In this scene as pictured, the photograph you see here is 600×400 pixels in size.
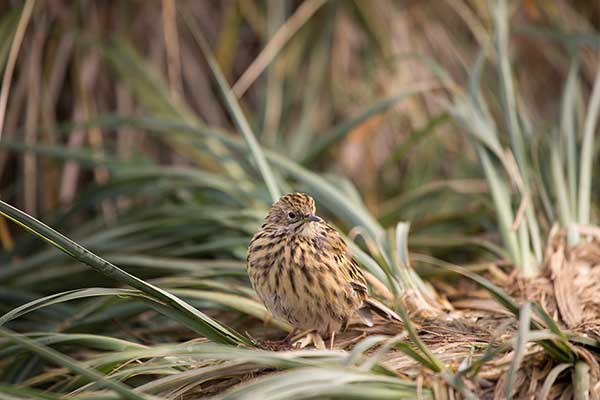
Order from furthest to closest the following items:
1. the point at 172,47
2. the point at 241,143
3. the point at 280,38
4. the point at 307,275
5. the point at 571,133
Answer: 1. the point at 280,38
2. the point at 172,47
3. the point at 571,133
4. the point at 241,143
5. the point at 307,275

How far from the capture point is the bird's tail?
3268 mm

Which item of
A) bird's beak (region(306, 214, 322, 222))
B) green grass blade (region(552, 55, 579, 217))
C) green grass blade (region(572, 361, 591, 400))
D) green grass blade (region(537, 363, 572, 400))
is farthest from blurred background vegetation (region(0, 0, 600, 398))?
green grass blade (region(572, 361, 591, 400))

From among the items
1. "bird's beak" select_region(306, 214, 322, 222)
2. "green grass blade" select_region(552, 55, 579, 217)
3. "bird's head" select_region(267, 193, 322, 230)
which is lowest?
"bird's beak" select_region(306, 214, 322, 222)

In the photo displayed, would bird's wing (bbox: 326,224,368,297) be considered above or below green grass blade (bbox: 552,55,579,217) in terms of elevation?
below

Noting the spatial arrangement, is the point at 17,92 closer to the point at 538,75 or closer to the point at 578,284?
the point at 578,284

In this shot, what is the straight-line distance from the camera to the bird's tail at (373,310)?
3268 millimetres

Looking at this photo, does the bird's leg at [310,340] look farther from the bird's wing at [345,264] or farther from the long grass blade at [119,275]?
the long grass blade at [119,275]

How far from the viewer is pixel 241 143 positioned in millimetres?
4422

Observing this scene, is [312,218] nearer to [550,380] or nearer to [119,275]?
[119,275]

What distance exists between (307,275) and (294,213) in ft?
0.91

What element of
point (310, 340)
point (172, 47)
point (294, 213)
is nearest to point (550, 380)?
point (310, 340)

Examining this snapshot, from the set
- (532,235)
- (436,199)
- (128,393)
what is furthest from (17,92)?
(128,393)

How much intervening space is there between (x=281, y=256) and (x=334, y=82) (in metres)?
3.09

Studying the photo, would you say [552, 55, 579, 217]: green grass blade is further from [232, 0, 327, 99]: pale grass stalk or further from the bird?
[232, 0, 327, 99]: pale grass stalk
